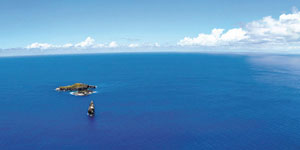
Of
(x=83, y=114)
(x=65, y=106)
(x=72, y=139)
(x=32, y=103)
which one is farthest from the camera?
(x=32, y=103)

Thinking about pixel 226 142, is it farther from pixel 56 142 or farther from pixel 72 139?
pixel 56 142

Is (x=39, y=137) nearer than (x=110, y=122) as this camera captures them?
Yes

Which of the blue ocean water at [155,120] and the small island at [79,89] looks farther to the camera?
the small island at [79,89]

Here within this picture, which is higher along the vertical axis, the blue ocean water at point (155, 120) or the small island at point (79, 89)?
the small island at point (79, 89)

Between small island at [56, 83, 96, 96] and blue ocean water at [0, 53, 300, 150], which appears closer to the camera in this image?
blue ocean water at [0, 53, 300, 150]

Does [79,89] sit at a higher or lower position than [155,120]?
higher

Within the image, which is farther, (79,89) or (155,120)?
(79,89)

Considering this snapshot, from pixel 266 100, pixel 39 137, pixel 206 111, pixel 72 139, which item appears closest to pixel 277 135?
pixel 206 111

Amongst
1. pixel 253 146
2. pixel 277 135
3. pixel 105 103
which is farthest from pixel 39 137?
pixel 277 135

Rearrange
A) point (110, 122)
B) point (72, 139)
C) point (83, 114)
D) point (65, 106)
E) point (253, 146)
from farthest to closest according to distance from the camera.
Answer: point (65, 106) → point (83, 114) → point (110, 122) → point (72, 139) → point (253, 146)

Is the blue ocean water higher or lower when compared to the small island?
lower
